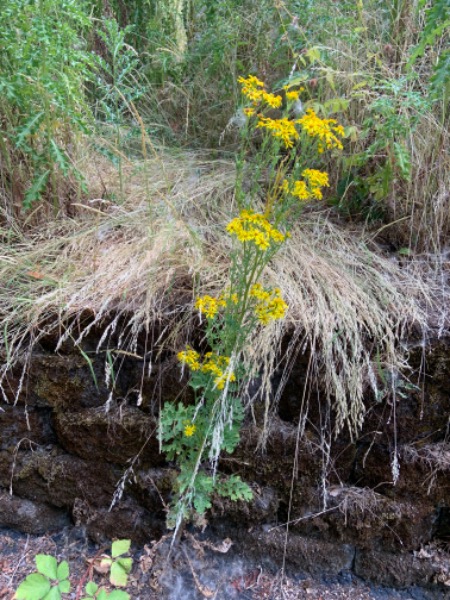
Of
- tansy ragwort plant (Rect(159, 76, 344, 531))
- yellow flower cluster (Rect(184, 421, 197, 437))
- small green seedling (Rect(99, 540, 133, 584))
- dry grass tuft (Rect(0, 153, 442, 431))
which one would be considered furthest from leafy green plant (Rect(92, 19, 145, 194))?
small green seedling (Rect(99, 540, 133, 584))

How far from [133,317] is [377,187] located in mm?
1132

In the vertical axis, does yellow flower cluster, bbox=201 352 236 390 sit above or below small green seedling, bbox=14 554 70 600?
above

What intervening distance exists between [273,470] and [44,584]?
84 centimetres

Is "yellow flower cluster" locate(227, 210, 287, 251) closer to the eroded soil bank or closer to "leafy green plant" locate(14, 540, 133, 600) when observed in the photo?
the eroded soil bank

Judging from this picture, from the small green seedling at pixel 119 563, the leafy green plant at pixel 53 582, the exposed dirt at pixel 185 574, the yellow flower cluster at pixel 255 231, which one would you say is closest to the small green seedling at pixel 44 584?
the leafy green plant at pixel 53 582

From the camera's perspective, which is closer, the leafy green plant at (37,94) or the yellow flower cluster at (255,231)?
the yellow flower cluster at (255,231)

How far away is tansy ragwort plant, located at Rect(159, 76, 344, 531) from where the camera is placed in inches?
53.5

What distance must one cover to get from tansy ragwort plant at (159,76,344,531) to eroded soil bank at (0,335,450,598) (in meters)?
0.14

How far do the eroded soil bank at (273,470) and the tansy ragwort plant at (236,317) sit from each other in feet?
0.47

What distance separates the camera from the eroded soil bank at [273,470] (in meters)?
1.86

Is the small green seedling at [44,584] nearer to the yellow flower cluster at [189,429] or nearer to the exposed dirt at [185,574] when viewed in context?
the exposed dirt at [185,574]

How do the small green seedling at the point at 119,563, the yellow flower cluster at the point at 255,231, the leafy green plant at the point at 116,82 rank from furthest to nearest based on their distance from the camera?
1. the leafy green plant at the point at 116,82
2. the small green seedling at the point at 119,563
3. the yellow flower cluster at the point at 255,231

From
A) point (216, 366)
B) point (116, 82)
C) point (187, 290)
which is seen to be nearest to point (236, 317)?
point (216, 366)

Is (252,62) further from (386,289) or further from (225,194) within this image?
(386,289)
